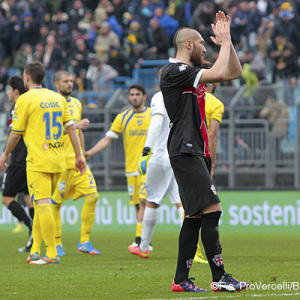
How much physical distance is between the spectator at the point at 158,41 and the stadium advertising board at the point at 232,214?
5934mm

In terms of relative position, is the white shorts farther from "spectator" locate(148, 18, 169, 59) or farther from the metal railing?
"spectator" locate(148, 18, 169, 59)

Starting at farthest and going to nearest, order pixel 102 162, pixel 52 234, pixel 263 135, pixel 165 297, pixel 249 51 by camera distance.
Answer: pixel 249 51 < pixel 102 162 < pixel 263 135 < pixel 52 234 < pixel 165 297

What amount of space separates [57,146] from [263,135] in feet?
24.5

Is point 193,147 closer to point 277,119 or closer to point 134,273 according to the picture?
point 134,273

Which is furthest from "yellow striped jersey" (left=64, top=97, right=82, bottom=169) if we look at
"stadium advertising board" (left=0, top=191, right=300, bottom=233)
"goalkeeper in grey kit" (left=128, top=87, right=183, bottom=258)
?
"stadium advertising board" (left=0, top=191, right=300, bottom=233)

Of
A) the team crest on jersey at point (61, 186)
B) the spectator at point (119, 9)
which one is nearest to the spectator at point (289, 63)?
the spectator at point (119, 9)

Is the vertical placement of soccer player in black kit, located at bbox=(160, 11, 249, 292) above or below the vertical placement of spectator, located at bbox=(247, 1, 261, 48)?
below

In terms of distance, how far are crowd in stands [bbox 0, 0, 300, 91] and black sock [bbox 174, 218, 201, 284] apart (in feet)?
39.6

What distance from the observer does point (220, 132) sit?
15.6 meters

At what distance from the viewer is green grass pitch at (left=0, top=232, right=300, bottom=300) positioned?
20.0 feet

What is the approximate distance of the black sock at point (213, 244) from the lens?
6051 mm

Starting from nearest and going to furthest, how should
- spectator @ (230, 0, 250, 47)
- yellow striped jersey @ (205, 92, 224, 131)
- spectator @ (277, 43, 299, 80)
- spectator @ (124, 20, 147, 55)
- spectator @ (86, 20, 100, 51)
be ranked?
yellow striped jersey @ (205, 92, 224, 131) → spectator @ (277, 43, 299, 80) → spectator @ (230, 0, 250, 47) → spectator @ (124, 20, 147, 55) → spectator @ (86, 20, 100, 51)

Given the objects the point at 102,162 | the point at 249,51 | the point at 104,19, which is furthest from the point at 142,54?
the point at 102,162

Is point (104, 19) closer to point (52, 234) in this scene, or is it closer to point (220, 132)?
point (220, 132)
